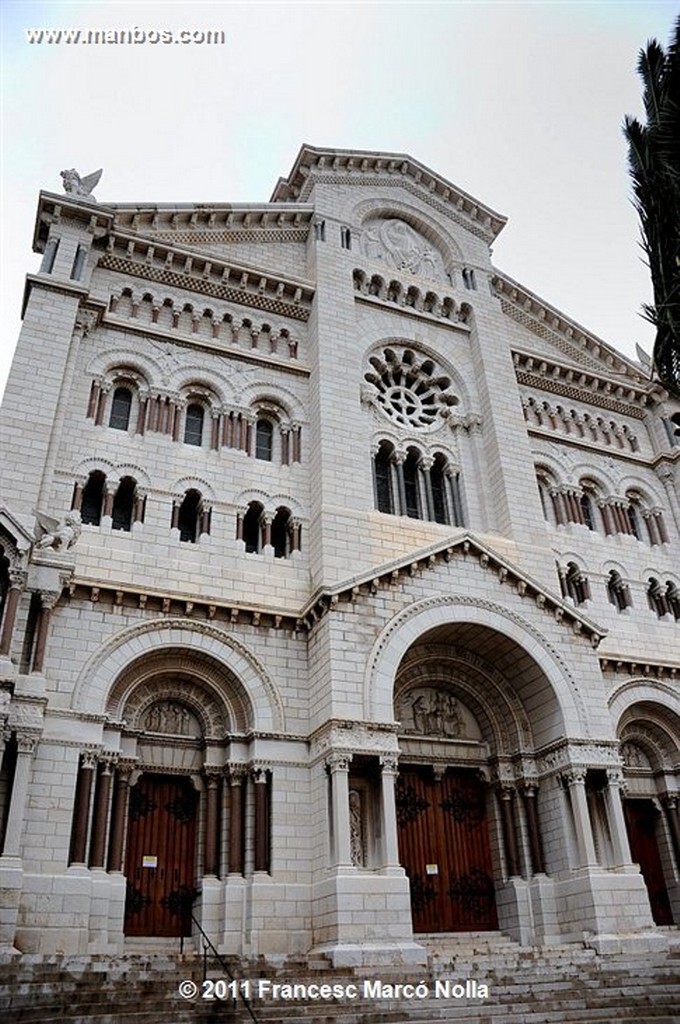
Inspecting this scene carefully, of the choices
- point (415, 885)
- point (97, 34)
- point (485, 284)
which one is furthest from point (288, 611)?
point (485, 284)

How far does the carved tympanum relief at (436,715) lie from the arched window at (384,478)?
16.5ft

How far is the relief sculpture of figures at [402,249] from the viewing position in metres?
26.8

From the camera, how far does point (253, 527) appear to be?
2072cm

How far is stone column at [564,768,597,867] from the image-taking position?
17578 millimetres

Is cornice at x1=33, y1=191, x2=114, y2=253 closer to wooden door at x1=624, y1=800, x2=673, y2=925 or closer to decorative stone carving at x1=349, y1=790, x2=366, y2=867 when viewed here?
decorative stone carving at x1=349, y1=790, x2=366, y2=867

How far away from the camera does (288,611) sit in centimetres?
1888

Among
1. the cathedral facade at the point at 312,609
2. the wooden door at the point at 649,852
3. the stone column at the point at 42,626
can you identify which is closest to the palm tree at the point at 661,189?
the cathedral facade at the point at 312,609

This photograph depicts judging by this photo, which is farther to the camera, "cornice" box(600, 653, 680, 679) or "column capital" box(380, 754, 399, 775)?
"cornice" box(600, 653, 680, 679)

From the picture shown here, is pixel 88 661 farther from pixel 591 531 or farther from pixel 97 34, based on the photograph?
pixel 591 531

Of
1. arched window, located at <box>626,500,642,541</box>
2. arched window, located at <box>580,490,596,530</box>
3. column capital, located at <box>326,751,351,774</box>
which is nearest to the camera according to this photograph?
column capital, located at <box>326,751,351,774</box>

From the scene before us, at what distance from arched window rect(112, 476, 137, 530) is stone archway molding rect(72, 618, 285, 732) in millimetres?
2914

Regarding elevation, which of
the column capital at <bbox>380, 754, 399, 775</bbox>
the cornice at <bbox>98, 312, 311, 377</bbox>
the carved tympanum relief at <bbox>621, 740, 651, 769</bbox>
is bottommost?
the column capital at <bbox>380, 754, 399, 775</bbox>

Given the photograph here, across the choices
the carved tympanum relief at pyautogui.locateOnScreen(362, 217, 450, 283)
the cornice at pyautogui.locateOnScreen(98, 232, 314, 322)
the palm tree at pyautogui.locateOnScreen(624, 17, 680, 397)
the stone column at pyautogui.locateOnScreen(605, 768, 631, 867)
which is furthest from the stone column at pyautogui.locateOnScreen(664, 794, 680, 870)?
the carved tympanum relief at pyautogui.locateOnScreen(362, 217, 450, 283)

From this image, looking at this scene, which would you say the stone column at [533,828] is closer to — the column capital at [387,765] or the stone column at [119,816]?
the column capital at [387,765]
